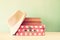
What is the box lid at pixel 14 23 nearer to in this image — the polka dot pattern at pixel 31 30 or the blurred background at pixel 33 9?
the polka dot pattern at pixel 31 30

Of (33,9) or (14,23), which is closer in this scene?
(14,23)

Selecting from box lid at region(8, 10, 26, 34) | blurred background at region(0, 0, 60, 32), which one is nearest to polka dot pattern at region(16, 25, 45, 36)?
box lid at region(8, 10, 26, 34)

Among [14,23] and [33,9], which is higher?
[33,9]

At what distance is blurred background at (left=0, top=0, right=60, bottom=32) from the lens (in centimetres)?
138

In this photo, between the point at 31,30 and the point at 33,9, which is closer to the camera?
the point at 31,30

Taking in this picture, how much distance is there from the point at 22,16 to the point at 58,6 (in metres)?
0.52

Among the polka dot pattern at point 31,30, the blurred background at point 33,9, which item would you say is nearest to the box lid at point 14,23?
the polka dot pattern at point 31,30

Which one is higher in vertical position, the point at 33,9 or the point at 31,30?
the point at 33,9

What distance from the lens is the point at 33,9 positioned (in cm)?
139

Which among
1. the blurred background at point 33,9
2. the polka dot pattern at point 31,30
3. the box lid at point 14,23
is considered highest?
the blurred background at point 33,9

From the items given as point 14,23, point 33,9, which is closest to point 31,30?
point 14,23

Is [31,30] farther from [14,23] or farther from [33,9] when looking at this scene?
[33,9]

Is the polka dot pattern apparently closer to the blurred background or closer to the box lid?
the box lid

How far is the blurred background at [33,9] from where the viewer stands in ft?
4.53
